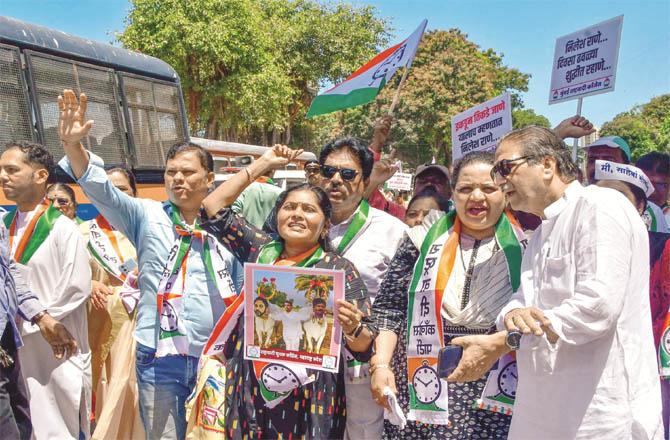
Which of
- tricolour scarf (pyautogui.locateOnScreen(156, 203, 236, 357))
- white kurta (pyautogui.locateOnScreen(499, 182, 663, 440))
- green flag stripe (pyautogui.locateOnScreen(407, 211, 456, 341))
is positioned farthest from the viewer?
tricolour scarf (pyautogui.locateOnScreen(156, 203, 236, 357))

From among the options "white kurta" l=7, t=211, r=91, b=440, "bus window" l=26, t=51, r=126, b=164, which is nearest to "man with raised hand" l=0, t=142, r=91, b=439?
"white kurta" l=7, t=211, r=91, b=440

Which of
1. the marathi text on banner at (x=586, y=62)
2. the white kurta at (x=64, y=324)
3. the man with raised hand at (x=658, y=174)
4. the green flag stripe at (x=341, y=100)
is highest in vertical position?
the marathi text on banner at (x=586, y=62)

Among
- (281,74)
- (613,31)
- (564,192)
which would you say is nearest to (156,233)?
(564,192)

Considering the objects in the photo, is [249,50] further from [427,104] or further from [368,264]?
[368,264]

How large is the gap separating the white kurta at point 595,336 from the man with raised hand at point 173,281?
1.55m

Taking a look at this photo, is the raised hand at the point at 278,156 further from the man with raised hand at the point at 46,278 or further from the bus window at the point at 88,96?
the bus window at the point at 88,96

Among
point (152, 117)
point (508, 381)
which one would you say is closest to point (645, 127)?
point (152, 117)

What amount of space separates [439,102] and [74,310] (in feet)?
98.5

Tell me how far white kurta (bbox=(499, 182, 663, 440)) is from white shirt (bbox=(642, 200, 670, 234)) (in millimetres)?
2313

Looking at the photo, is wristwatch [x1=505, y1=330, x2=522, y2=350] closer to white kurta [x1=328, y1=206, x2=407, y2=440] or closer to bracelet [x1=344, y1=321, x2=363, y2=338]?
bracelet [x1=344, y1=321, x2=363, y2=338]

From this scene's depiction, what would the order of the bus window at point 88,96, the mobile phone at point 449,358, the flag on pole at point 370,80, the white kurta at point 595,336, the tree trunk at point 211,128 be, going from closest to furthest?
the white kurta at point 595,336 < the mobile phone at point 449,358 < the flag on pole at point 370,80 < the bus window at point 88,96 < the tree trunk at point 211,128

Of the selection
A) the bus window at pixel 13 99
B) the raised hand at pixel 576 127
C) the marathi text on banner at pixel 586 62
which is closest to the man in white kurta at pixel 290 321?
the raised hand at pixel 576 127

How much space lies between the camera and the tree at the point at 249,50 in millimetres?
20469

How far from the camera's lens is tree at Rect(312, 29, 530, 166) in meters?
32.0
